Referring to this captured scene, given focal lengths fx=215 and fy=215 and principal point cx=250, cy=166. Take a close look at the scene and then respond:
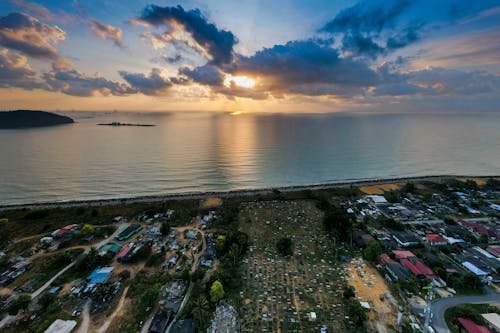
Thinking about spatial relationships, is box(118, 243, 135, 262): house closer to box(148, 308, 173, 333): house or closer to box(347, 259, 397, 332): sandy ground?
box(148, 308, 173, 333): house

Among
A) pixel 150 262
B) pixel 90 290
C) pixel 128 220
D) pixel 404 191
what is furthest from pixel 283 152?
→ pixel 90 290

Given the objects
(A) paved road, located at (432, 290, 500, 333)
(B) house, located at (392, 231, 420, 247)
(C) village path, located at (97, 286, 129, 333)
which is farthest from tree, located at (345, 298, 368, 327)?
(C) village path, located at (97, 286, 129, 333)

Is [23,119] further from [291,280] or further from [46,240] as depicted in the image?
[291,280]

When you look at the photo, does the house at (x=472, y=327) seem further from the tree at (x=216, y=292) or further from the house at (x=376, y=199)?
the house at (x=376, y=199)

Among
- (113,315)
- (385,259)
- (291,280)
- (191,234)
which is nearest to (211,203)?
(191,234)

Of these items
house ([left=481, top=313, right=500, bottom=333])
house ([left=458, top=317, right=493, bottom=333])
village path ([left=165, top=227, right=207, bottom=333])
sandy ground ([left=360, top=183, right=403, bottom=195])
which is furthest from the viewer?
sandy ground ([left=360, top=183, right=403, bottom=195])
